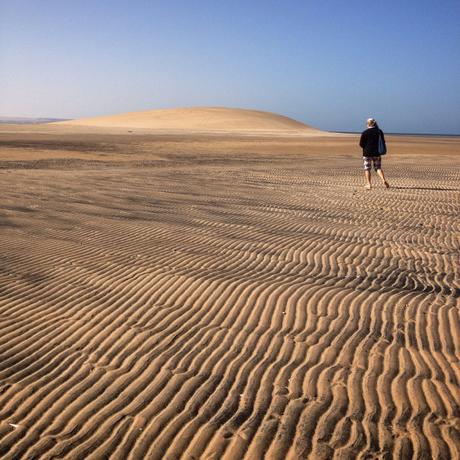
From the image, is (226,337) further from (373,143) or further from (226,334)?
(373,143)

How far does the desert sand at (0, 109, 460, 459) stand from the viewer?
3725 mm

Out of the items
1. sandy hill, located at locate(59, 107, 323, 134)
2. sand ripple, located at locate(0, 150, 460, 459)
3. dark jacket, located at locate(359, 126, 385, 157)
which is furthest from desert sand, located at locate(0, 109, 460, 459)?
sandy hill, located at locate(59, 107, 323, 134)

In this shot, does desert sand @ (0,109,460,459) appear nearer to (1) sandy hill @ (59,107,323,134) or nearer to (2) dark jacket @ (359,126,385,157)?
(2) dark jacket @ (359,126,385,157)

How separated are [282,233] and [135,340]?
5.18 meters

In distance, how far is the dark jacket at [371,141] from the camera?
1541 cm

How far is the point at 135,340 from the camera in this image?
17.0 ft

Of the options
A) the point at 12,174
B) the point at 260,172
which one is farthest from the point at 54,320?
the point at 260,172

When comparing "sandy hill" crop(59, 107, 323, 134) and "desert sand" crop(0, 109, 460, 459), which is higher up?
"sandy hill" crop(59, 107, 323, 134)

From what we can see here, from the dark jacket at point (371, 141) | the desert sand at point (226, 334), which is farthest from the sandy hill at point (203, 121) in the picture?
the desert sand at point (226, 334)

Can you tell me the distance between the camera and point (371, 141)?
1553 centimetres

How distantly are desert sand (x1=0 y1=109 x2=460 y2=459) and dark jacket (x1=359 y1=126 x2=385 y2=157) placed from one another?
429cm

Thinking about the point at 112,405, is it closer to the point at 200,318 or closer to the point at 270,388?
the point at 270,388

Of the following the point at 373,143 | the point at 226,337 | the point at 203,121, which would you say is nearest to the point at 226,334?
the point at 226,337

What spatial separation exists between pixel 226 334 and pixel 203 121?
97717 mm
